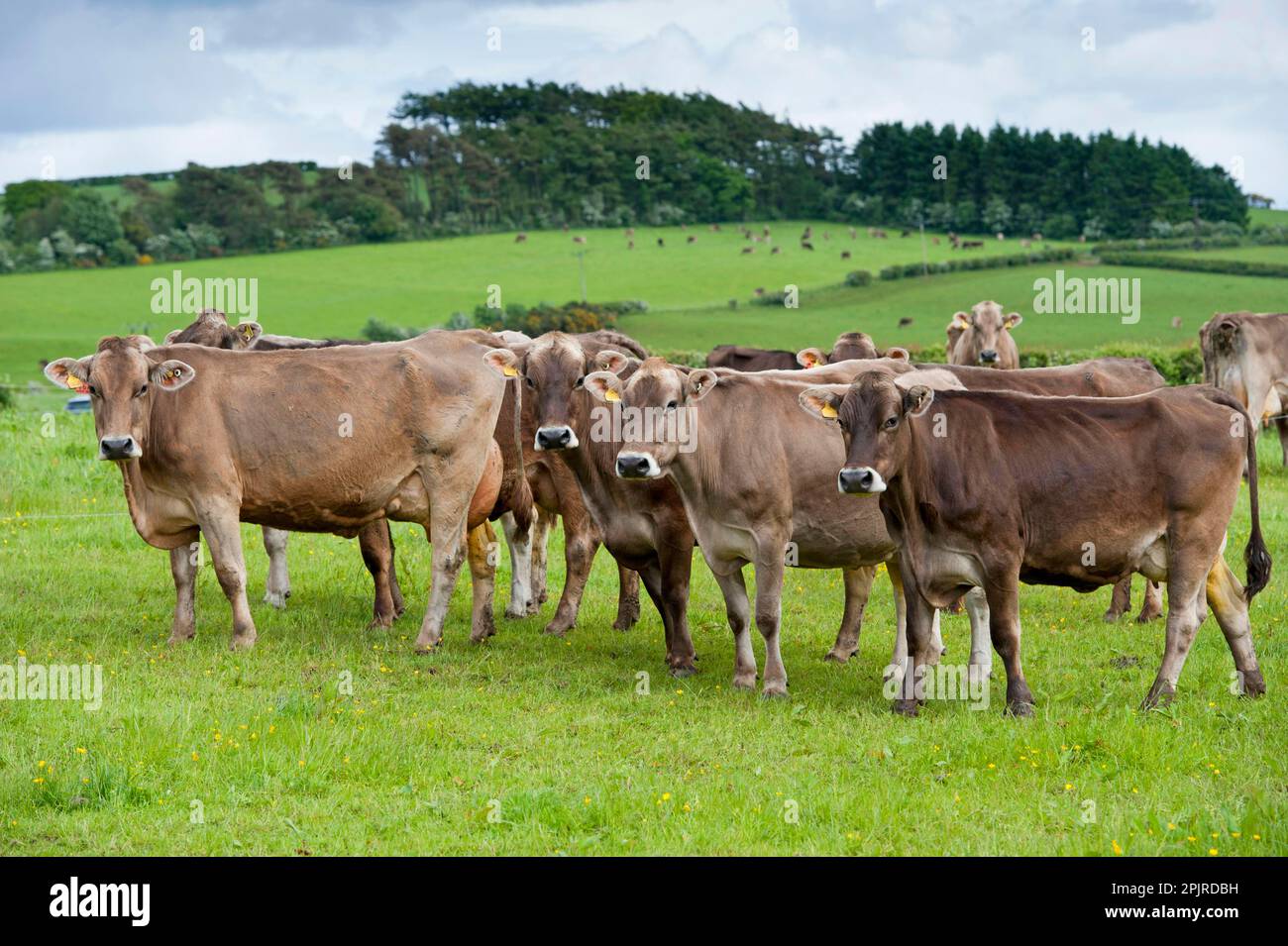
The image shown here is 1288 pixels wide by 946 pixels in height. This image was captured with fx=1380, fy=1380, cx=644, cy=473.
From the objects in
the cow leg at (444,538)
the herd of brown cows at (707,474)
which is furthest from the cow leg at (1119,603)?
the cow leg at (444,538)

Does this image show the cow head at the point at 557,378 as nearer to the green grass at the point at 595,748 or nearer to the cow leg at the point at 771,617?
the cow leg at the point at 771,617

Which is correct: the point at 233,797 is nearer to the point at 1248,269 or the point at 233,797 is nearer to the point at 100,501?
the point at 100,501

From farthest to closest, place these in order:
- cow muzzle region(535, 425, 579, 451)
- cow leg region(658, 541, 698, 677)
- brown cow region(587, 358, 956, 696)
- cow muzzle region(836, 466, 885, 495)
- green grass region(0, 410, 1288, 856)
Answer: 1. cow leg region(658, 541, 698, 677)
2. cow muzzle region(535, 425, 579, 451)
3. brown cow region(587, 358, 956, 696)
4. cow muzzle region(836, 466, 885, 495)
5. green grass region(0, 410, 1288, 856)

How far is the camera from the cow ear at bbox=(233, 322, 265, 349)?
47.8 ft

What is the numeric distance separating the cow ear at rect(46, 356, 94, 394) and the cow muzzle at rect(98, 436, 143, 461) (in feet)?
3.22

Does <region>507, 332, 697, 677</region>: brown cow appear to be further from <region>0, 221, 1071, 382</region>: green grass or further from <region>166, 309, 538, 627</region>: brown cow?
<region>0, 221, 1071, 382</region>: green grass

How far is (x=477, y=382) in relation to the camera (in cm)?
1240

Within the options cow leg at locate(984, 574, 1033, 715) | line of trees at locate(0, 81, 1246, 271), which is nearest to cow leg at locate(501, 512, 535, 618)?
cow leg at locate(984, 574, 1033, 715)

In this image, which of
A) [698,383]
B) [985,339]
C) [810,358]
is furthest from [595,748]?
Result: [985,339]

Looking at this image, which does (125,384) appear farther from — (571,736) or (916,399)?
(916,399)

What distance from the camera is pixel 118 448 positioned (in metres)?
→ 10.8

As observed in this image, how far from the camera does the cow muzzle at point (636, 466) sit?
32.8 feet

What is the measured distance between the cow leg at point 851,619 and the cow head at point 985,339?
33.1 feet

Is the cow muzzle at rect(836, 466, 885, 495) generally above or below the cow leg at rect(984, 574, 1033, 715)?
above
